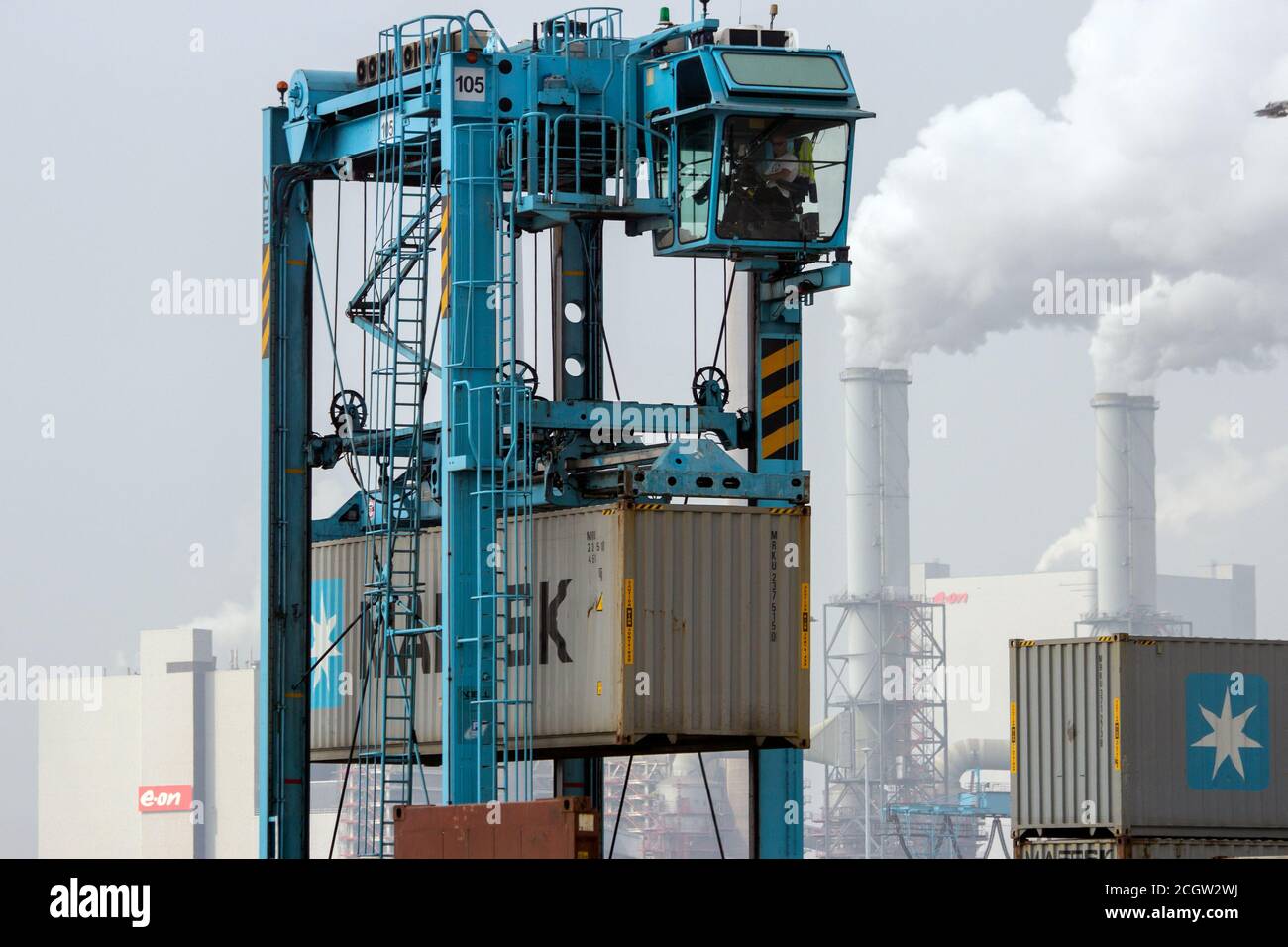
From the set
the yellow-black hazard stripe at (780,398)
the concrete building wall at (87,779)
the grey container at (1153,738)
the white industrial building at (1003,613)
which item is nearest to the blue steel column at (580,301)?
the yellow-black hazard stripe at (780,398)

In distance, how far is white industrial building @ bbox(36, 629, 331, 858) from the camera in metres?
157

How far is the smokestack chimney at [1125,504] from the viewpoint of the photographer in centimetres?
12681

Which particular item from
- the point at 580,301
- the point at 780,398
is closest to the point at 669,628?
the point at 780,398

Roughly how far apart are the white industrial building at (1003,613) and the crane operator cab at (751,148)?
399 ft

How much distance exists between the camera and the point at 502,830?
2072 cm

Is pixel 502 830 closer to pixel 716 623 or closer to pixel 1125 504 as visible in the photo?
pixel 716 623

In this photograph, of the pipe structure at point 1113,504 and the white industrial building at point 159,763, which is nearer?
the pipe structure at point 1113,504

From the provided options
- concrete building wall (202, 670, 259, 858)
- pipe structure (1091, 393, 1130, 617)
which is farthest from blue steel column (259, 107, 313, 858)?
concrete building wall (202, 670, 259, 858)

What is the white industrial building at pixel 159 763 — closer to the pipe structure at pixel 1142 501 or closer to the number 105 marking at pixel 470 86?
the pipe structure at pixel 1142 501

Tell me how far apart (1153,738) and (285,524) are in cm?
1097
